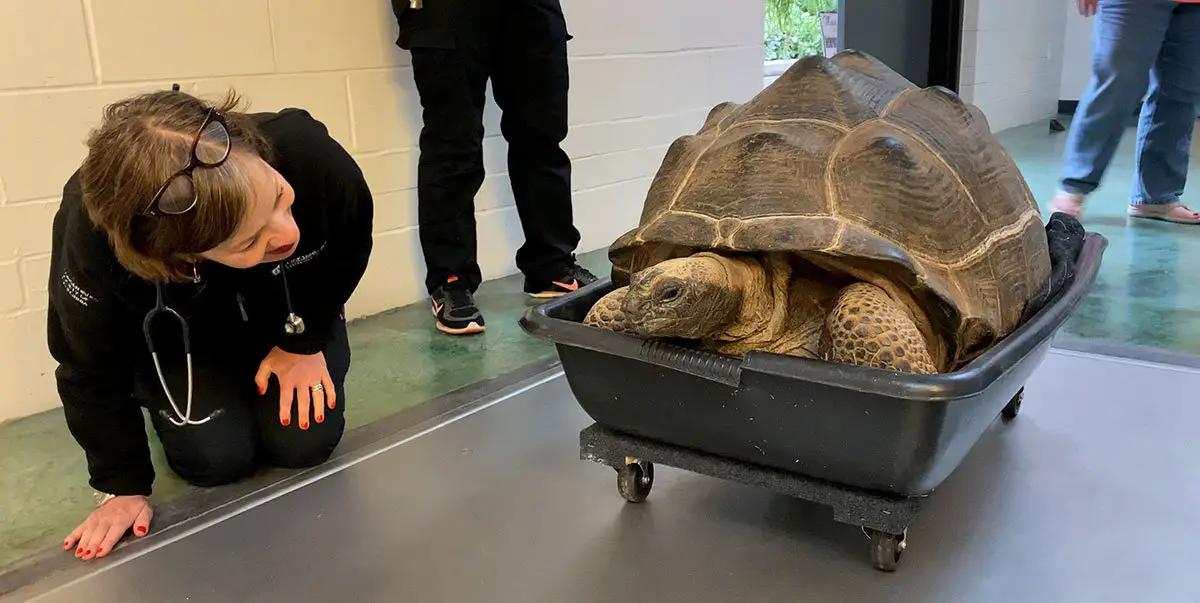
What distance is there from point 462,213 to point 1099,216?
231 centimetres

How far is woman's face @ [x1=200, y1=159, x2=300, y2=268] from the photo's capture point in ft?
3.76

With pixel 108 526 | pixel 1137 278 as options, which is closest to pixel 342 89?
pixel 108 526

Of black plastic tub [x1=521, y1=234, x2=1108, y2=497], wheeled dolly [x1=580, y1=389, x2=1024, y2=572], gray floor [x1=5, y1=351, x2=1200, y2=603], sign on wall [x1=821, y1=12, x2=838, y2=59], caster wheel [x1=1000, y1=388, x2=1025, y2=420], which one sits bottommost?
gray floor [x1=5, y1=351, x2=1200, y2=603]

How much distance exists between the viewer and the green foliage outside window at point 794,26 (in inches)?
182

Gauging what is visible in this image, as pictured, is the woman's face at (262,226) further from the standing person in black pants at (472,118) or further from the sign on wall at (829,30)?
the sign on wall at (829,30)

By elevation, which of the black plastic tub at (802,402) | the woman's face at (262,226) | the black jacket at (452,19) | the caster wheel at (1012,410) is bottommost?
the caster wheel at (1012,410)

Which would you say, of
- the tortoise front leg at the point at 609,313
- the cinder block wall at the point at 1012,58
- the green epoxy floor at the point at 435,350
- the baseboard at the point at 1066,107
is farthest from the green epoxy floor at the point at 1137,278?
the baseboard at the point at 1066,107

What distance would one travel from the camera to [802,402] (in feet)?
3.52

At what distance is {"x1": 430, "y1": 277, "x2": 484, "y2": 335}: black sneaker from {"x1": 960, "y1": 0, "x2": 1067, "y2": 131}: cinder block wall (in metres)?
4.14

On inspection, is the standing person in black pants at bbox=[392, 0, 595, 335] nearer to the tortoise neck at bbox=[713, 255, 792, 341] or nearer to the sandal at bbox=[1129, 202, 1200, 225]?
the tortoise neck at bbox=[713, 255, 792, 341]

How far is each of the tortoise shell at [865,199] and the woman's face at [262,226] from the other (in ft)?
1.47

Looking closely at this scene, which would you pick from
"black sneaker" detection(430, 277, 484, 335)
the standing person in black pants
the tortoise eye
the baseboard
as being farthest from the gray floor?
the baseboard

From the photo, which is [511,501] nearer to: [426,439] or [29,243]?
[426,439]

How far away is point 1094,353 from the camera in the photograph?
1.91 meters
